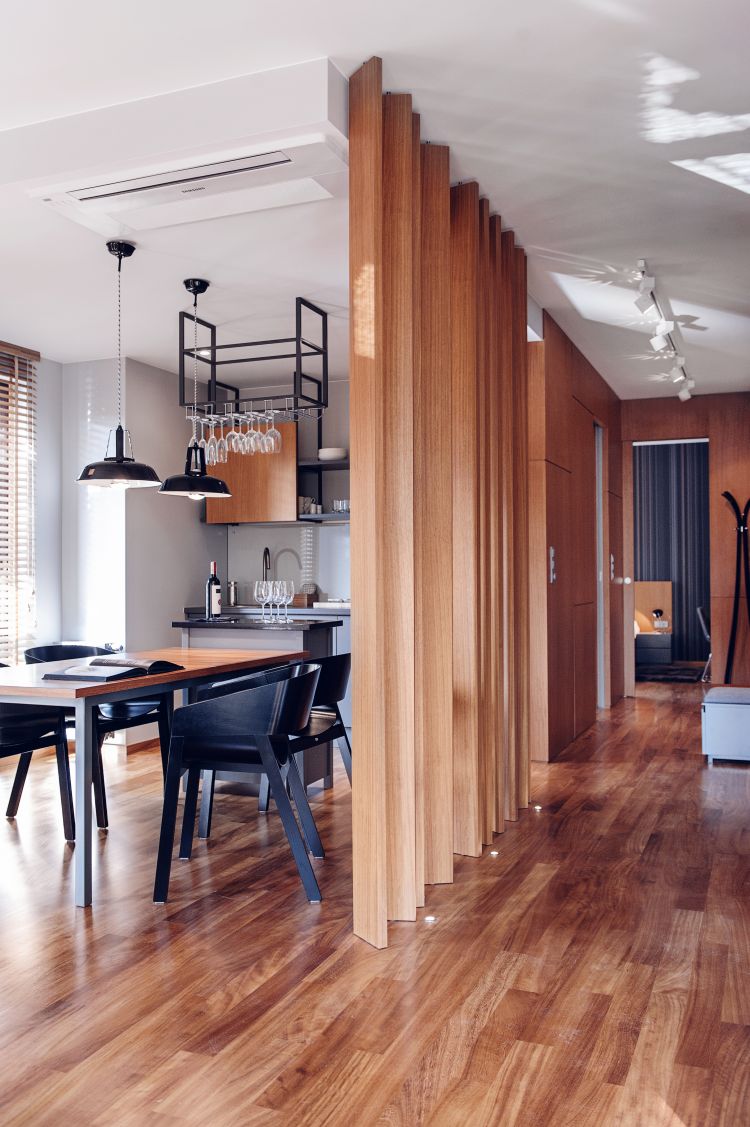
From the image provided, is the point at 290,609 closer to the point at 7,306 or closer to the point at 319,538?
the point at 319,538

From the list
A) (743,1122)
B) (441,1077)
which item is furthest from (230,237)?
(743,1122)

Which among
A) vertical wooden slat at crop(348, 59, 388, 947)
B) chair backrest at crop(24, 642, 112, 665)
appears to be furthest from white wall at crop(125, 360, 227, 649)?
vertical wooden slat at crop(348, 59, 388, 947)

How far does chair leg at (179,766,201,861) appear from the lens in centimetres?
357

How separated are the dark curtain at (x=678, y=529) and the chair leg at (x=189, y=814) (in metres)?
9.10

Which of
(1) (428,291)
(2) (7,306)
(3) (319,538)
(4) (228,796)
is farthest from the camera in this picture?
(3) (319,538)

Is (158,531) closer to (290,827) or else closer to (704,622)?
(290,827)

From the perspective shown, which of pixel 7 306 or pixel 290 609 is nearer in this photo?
pixel 7 306

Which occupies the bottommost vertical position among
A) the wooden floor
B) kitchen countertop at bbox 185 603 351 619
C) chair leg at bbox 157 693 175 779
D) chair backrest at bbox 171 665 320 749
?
the wooden floor

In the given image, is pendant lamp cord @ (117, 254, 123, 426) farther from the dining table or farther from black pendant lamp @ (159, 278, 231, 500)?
the dining table

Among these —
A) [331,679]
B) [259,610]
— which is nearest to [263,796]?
[331,679]

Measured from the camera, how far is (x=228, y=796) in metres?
4.90

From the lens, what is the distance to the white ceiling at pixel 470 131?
2818 millimetres

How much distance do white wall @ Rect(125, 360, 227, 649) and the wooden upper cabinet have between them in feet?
0.96

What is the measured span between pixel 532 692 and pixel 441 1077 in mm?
3563
